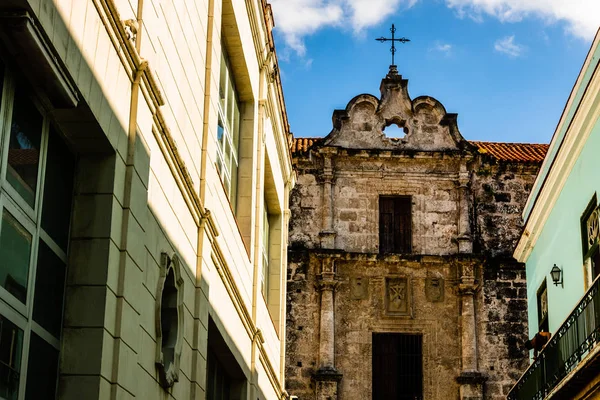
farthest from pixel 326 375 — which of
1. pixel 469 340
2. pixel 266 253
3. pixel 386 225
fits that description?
pixel 266 253

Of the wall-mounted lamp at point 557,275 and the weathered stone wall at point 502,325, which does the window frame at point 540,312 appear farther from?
the weathered stone wall at point 502,325

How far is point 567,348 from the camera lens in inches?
644

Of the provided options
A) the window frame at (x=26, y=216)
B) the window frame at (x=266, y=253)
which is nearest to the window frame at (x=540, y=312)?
the window frame at (x=266, y=253)

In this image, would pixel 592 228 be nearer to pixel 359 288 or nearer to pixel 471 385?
pixel 471 385

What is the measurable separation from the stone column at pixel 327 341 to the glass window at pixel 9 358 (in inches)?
779

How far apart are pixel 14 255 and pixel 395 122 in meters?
22.8

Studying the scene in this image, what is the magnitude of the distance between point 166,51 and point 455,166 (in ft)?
63.0

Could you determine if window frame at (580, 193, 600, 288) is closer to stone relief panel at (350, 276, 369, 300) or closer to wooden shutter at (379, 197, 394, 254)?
stone relief panel at (350, 276, 369, 300)

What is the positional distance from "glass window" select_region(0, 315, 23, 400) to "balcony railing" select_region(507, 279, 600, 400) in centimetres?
896

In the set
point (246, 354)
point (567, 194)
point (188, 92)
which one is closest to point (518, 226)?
point (567, 194)

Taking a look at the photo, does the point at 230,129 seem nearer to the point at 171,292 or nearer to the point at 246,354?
the point at 246,354

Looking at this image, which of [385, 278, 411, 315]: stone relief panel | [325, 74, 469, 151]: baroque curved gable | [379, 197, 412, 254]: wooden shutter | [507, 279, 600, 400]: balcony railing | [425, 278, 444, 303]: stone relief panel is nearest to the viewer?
[507, 279, 600, 400]: balcony railing

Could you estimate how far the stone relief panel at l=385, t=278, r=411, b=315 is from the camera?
27.9 m

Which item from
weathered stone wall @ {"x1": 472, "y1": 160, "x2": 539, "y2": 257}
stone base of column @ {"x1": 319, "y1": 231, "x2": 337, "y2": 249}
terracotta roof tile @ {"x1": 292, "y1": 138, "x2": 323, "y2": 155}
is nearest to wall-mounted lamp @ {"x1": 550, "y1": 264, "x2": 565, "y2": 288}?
weathered stone wall @ {"x1": 472, "y1": 160, "x2": 539, "y2": 257}
